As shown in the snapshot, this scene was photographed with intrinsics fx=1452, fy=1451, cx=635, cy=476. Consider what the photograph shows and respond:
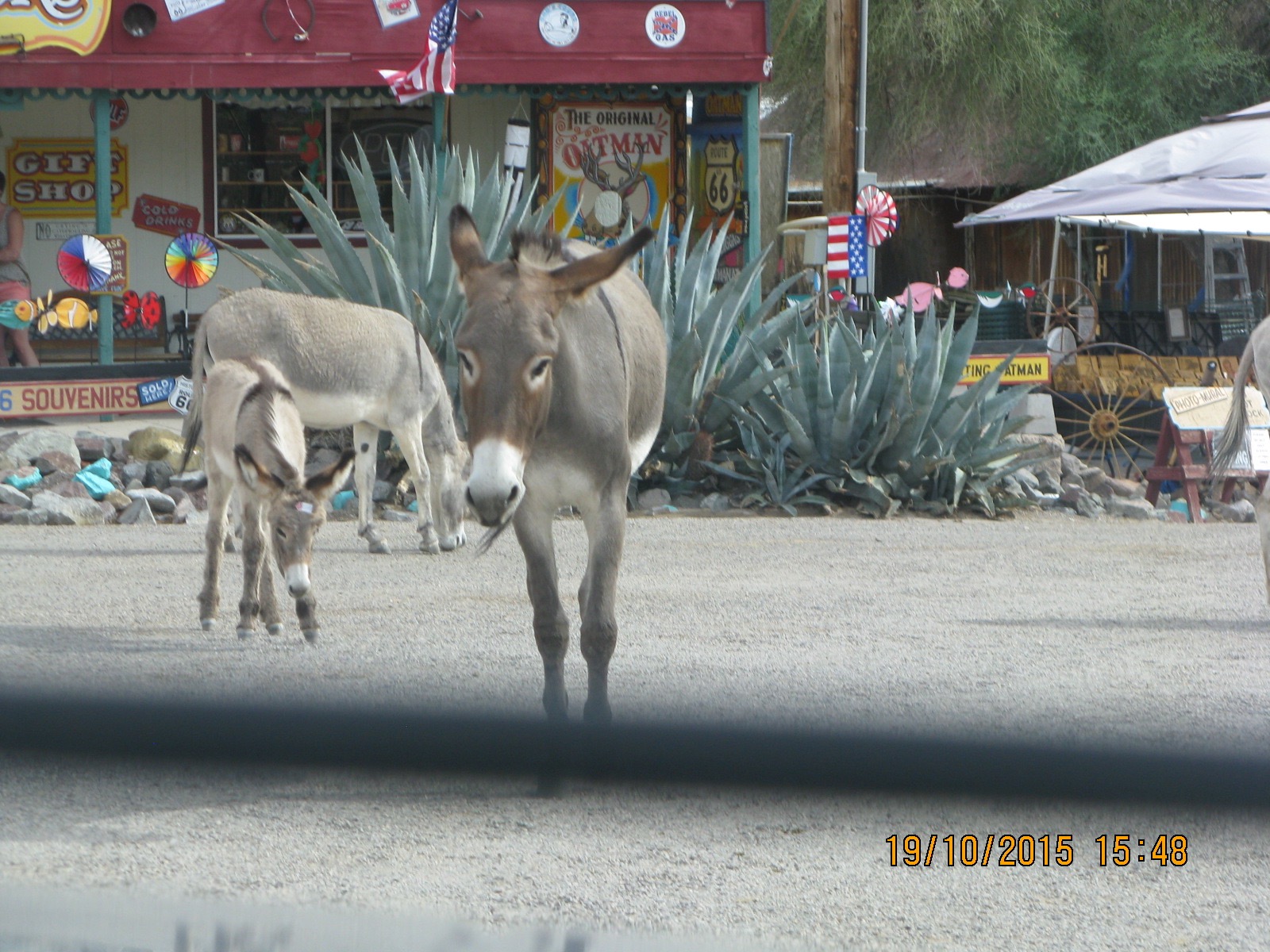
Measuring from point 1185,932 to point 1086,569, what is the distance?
19.4 ft

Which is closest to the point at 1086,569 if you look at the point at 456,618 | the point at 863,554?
the point at 863,554

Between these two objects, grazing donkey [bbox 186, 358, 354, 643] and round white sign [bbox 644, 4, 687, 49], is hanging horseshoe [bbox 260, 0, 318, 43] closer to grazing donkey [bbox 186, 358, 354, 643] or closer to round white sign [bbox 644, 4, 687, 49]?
round white sign [bbox 644, 4, 687, 49]

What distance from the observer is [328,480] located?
20.6 ft

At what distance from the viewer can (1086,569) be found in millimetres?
9039

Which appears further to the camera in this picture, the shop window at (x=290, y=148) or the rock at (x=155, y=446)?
the shop window at (x=290, y=148)

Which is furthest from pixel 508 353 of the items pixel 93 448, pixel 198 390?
pixel 93 448

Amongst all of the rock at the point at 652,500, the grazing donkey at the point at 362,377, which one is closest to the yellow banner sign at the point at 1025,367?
the rock at the point at 652,500

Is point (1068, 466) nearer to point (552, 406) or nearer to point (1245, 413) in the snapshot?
point (1245, 413)

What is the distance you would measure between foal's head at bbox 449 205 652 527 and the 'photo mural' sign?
12.9 metres

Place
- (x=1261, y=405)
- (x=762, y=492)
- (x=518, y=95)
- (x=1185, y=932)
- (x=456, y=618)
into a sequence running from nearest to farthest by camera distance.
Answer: (x=1185, y=932) → (x=456, y=618) → (x=762, y=492) → (x=1261, y=405) → (x=518, y=95)

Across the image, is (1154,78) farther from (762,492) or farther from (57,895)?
(57,895)

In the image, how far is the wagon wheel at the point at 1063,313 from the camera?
18344 millimetres

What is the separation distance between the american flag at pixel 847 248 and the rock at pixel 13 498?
25.1 ft

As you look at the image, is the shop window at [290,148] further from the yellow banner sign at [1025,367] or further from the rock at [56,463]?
the yellow banner sign at [1025,367]
